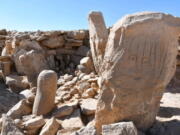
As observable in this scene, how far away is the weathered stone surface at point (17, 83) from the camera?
8.81 metres

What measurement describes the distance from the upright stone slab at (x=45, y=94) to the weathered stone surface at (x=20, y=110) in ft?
1.01

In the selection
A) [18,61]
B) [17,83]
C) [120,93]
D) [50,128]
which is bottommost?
[17,83]

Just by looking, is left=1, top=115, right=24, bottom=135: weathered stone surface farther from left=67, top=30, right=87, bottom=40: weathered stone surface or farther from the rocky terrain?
left=67, top=30, right=87, bottom=40: weathered stone surface

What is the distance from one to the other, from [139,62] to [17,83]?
5926 millimetres

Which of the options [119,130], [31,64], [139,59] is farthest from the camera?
[31,64]

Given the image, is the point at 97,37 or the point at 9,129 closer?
the point at 9,129

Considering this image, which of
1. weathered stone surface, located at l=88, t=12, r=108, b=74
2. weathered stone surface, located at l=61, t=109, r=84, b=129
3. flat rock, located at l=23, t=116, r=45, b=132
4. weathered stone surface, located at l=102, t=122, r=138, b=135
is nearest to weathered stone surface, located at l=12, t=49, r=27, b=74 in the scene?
weathered stone surface, located at l=88, t=12, r=108, b=74

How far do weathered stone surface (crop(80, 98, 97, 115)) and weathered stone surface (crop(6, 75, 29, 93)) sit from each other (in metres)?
3.62

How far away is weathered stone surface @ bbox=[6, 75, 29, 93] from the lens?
28.9 feet

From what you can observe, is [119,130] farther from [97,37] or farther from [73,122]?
[97,37]

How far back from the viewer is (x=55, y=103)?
604cm

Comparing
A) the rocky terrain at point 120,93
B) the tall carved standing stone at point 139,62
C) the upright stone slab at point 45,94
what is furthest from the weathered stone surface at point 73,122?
the tall carved standing stone at point 139,62

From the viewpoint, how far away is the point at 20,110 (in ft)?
18.8

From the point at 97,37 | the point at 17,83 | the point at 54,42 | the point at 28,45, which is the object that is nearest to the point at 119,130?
the point at 97,37
